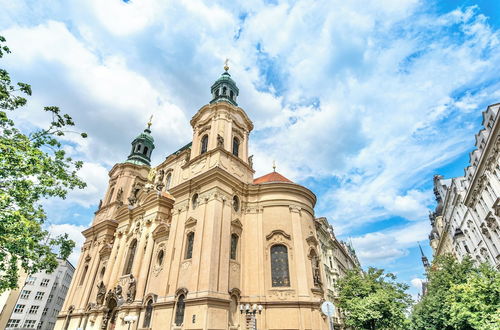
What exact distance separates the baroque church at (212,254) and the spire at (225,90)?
0.50 meters

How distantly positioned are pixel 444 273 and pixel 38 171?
27.9 metres

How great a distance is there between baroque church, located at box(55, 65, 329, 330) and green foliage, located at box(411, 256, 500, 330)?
26.6 feet

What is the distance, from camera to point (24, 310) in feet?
170

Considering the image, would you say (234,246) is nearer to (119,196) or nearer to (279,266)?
(279,266)

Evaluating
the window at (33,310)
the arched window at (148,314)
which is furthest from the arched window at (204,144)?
the window at (33,310)

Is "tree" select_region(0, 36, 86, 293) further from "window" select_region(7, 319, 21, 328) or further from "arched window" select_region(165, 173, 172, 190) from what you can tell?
"window" select_region(7, 319, 21, 328)

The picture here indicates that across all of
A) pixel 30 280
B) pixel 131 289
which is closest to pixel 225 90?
pixel 131 289

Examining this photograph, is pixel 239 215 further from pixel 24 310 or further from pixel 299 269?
pixel 24 310

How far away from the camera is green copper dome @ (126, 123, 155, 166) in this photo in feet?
124

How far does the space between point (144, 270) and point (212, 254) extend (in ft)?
26.3

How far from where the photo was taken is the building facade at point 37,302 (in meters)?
50.4

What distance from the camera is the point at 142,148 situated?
38906 millimetres

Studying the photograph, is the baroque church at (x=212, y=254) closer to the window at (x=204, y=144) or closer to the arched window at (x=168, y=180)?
the window at (x=204, y=144)

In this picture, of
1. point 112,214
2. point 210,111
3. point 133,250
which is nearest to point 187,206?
point 133,250
